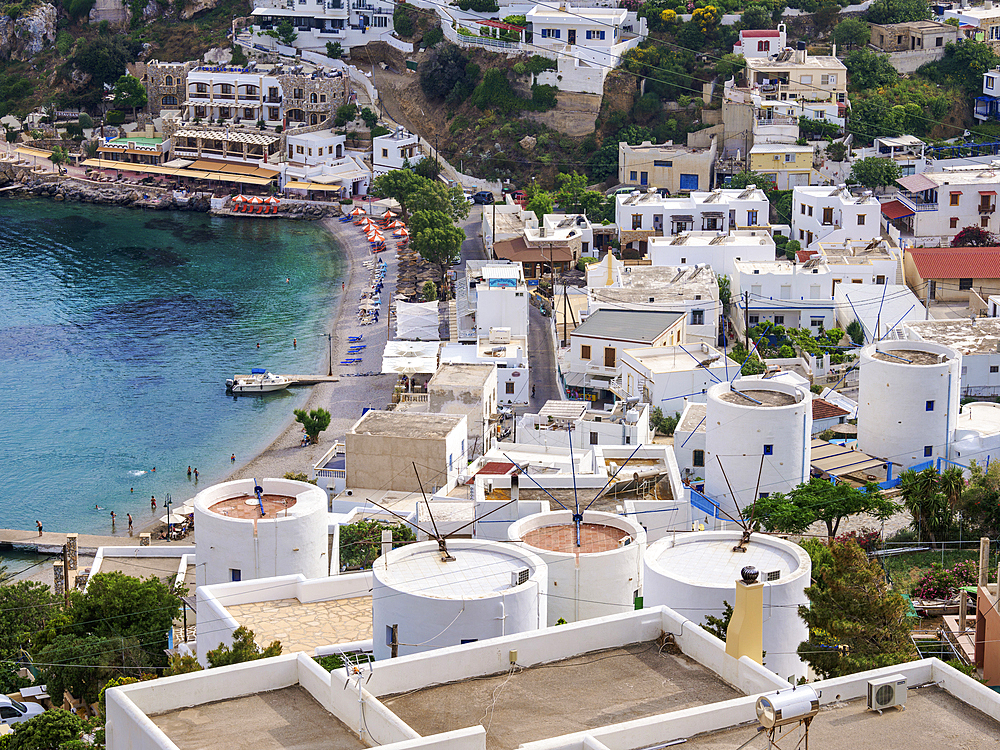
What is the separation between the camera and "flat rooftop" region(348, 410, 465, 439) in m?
37.9

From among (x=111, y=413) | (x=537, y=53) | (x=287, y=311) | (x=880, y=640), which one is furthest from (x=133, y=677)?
(x=537, y=53)

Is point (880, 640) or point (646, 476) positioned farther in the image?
point (646, 476)

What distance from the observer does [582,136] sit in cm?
7844

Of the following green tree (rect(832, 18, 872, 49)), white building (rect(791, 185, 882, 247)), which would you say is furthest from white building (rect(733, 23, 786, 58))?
white building (rect(791, 185, 882, 247))

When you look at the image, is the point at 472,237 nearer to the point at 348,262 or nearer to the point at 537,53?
the point at 348,262

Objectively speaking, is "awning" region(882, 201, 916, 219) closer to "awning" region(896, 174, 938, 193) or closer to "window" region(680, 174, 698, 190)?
"awning" region(896, 174, 938, 193)

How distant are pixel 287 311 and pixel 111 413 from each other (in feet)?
43.7

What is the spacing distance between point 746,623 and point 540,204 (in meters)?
56.4

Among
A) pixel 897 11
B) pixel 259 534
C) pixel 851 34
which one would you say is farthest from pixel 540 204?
pixel 259 534

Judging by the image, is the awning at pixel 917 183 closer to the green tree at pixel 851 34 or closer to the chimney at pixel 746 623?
the green tree at pixel 851 34

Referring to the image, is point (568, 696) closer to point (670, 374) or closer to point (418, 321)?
point (670, 374)

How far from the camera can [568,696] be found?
14305 millimetres

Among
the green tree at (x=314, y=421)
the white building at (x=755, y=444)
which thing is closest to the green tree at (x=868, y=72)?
the green tree at (x=314, y=421)

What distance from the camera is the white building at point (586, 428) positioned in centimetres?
3947
